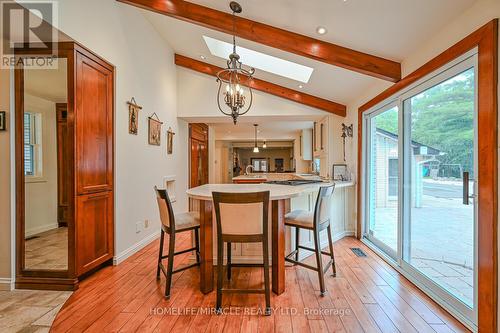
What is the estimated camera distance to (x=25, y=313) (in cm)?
204

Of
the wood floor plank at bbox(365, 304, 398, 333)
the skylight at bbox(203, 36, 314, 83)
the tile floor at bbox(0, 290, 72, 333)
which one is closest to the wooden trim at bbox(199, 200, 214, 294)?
the tile floor at bbox(0, 290, 72, 333)

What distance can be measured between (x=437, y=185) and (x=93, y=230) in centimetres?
341

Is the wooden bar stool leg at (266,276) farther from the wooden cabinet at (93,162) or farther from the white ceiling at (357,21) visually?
the white ceiling at (357,21)

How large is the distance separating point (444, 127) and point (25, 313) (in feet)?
12.5

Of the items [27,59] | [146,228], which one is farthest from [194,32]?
[146,228]

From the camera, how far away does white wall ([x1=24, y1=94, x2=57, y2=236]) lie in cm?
255

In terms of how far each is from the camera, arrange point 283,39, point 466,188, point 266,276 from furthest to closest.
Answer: point 283,39 < point 266,276 < point 466,188

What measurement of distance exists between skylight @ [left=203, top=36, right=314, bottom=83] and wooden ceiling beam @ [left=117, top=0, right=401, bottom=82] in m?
1.10

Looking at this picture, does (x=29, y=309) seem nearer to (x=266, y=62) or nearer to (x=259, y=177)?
(x=266, y=62)

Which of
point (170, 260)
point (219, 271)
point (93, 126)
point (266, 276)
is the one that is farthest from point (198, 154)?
point (266, 276)

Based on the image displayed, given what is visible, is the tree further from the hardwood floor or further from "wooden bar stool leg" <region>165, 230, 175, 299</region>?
"wooden bar stool leg" <region>165, 230, 175, 299</region>

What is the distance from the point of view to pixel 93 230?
269 centimetres

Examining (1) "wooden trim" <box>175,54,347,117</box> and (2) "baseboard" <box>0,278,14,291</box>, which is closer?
(2) "baseboard" <box>0,278,14,291</box>

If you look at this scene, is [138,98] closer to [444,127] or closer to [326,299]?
[326,299]
